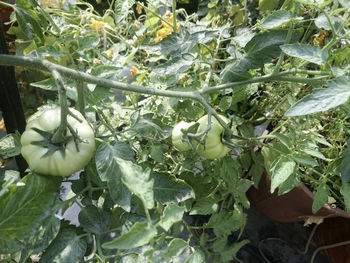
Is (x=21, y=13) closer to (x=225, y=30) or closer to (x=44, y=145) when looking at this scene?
(x=44, y=145)

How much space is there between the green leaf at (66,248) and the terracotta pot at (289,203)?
2.03 ft

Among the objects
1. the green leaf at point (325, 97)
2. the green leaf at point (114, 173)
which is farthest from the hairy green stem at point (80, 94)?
the green leaf at point (325, 97)

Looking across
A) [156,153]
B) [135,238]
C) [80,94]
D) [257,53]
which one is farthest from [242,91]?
[135,238]

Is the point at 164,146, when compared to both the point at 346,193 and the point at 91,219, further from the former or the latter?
the point at 346,193

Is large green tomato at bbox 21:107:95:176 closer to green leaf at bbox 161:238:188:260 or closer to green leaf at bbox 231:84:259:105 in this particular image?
green leaf at bbox 161:238:188:260

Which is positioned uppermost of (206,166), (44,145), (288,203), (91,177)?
(44,145)

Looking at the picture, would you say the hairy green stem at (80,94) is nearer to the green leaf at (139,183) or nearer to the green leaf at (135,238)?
the green leaf at (139,183)

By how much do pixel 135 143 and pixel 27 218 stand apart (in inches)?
15.4

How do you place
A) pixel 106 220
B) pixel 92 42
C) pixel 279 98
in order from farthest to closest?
pixel 279 98
pixel 92 42
pixel 106 220

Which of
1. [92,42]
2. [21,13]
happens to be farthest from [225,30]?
[21,13]

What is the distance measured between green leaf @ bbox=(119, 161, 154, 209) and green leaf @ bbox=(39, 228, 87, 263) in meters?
0.15

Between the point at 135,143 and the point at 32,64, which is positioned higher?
the point at 32,64

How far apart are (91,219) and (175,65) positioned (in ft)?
1.05

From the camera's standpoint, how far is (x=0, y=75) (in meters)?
0.82
